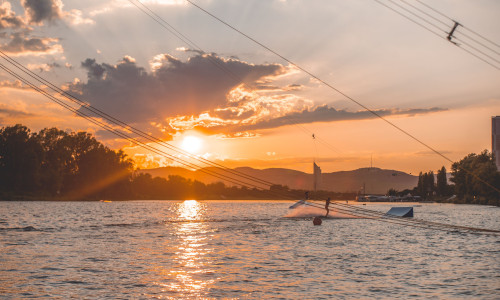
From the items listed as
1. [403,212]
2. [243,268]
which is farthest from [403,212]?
[243,268]

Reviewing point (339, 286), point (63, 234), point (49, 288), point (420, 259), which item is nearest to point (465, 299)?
point (339, 286)

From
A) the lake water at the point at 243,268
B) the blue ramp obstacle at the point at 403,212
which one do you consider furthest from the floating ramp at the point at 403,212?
the lake water at the point at 243,268

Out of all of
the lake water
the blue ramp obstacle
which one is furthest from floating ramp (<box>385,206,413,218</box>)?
the lake water

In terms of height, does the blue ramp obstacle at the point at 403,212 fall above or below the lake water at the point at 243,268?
above

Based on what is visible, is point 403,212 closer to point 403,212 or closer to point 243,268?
point 403,212

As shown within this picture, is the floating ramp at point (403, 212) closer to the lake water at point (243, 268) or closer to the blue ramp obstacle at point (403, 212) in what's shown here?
the blue ramp obstacle at point (403, 212)

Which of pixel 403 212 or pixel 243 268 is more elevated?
pixel 403 212

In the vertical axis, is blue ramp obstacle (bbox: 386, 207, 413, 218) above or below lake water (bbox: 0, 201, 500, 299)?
above

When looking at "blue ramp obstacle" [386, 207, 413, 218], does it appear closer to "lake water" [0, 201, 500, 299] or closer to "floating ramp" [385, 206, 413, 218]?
"floating ramp" [385, 206, 413, 218]

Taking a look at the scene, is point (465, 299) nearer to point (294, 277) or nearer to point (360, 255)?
point (294, 277)

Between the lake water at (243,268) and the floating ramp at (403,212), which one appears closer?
the lake water at (243,268)

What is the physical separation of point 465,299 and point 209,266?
19.5 metres

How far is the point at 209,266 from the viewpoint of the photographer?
41.3 m

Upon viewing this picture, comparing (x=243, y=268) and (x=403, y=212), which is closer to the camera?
(x=243, y=268)
